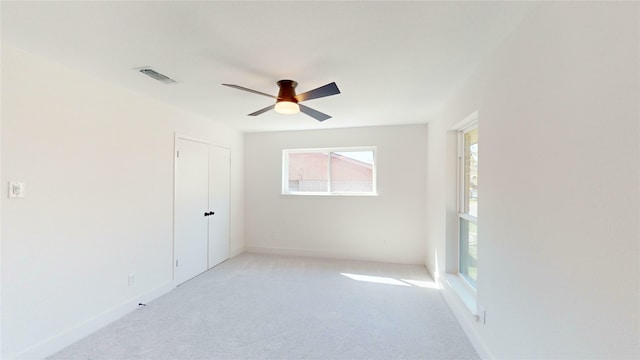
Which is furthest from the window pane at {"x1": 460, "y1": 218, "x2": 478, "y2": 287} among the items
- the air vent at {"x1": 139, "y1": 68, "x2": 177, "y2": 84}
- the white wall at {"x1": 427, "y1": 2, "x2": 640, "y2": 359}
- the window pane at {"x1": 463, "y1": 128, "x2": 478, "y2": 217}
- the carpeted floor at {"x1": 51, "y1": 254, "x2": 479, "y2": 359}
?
the air vent at {"x1": 139, "y1": 68, "x2": 177, "y2": 84}

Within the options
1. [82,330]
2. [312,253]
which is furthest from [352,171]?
[82,330]

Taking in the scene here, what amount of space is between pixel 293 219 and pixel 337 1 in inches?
159

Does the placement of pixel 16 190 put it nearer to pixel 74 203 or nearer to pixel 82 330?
pixel 74 203

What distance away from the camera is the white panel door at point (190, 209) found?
3592mm

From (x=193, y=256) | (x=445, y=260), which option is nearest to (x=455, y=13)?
(x=445, y=260)

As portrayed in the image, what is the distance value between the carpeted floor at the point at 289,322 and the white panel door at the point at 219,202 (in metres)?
0.59

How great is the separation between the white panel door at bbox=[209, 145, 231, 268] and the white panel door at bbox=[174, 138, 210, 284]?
126 mm

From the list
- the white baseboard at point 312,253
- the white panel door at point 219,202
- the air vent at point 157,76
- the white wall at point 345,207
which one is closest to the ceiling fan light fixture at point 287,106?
the air vent at point 157,76

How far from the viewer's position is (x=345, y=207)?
4809 mm

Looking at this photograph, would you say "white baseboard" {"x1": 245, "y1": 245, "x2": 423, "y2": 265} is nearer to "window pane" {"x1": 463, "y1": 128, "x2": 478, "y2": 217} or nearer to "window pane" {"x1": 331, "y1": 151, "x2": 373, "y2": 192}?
"window pane" {"x1": 331, "y1": 151, "x2": 373, "y2": 192}

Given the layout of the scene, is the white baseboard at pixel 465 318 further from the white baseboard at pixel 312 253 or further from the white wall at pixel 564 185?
the white baseboard at pixel 312 253

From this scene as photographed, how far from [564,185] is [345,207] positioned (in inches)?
145

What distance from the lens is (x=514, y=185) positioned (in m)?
1.64

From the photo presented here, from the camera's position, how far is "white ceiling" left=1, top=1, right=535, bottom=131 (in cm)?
146
